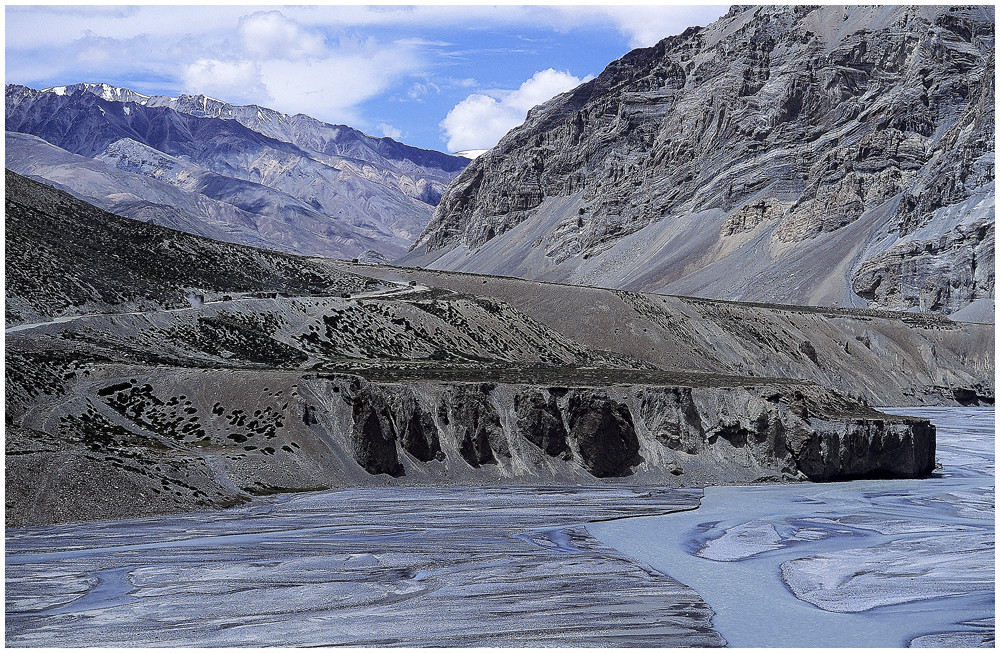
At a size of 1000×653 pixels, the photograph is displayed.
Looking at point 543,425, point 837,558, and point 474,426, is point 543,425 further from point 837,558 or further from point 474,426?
point 837,558

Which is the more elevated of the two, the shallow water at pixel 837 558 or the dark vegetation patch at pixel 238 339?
the dark vegetation patch at pixel 238 339

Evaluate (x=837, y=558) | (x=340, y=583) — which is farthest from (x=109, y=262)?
(x=837, y=558)

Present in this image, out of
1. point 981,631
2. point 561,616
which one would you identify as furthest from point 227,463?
point 981,631

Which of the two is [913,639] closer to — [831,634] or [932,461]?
[831,634]

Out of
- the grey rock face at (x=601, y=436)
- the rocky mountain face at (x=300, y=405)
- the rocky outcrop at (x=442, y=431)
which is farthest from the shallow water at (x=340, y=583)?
the grey rock face at (x=601, y=436)

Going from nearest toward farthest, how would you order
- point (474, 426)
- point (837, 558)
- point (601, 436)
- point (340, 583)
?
1. point (340, 583)
2. point (837, 558)
3. point (474, 426)
4. point (601, 436)

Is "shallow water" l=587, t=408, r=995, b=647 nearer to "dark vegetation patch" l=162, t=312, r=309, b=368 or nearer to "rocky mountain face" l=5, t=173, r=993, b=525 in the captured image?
"rocky mountain face" l=5, t=173, r=993, b=525

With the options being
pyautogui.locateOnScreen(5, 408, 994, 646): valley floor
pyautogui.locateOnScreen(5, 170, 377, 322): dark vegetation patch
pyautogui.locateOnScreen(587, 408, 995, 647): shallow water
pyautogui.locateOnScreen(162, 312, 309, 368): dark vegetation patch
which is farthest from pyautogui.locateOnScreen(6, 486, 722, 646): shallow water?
pyautogui.locateOnScreen(5, 170, 377, 322): dark vegetation patch

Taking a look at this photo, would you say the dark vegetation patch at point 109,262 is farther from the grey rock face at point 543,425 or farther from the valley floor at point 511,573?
the valley floor at point 511,573
